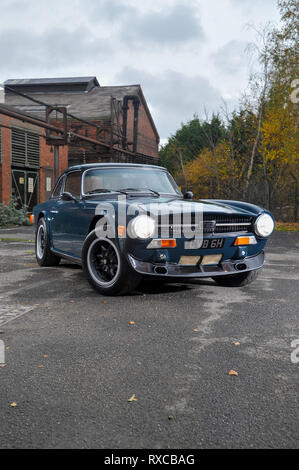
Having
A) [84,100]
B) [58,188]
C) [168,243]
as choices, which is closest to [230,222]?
[168,243]

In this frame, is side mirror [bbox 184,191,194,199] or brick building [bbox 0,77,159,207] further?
brick building [bbox 0,77,159,207]

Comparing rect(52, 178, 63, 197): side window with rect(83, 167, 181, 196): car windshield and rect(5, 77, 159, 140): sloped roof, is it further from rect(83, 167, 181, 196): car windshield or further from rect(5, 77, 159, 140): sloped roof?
rect(5, 77, 159, 140): sloped roof

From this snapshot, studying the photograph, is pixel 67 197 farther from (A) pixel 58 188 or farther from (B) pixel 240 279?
(B) pixel 240 279

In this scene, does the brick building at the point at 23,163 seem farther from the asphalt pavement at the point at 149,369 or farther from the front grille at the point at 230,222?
the asphalt pavement at the point at 149,369

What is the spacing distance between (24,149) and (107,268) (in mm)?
18271

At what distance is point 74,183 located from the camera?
21.5 ft

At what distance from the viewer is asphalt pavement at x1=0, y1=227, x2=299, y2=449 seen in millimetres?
2174

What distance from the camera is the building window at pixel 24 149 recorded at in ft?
69.9

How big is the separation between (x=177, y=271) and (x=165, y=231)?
44 cm

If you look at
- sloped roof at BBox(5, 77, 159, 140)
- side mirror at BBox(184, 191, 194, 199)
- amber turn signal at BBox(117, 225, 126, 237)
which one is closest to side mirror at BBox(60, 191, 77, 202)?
amber turn signal at BBox(117, 225, 126, 237)

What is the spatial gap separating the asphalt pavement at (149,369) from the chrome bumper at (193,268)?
318 millimetres

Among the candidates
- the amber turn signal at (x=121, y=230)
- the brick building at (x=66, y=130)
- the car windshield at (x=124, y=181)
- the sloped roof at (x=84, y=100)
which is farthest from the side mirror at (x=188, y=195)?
the sloped roof at (x=84, y=100)

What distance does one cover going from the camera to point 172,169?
47.7m
